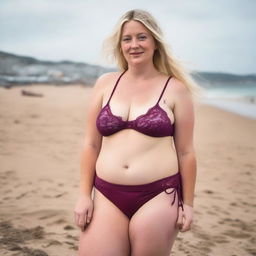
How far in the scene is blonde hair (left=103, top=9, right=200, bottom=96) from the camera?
8.25ft

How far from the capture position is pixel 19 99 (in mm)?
12898

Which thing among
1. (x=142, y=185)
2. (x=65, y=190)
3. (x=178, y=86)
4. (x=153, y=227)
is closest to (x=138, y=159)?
(x=142, y=185)

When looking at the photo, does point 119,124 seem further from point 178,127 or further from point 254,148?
point 254,148

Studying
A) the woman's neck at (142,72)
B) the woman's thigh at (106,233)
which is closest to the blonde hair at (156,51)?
the woman's neck at (142,72)

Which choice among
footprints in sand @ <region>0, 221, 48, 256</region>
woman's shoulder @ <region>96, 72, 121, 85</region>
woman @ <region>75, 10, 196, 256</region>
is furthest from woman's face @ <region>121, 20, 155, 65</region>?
footprints in sand @ <region>0, 221, 48, 256</region>

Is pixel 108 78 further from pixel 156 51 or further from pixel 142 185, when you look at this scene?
pixel 142 185

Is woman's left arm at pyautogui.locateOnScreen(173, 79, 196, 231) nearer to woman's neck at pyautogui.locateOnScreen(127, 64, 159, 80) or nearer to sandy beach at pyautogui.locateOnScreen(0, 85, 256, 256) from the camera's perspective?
woman's neck at pyautogui.locateOnScreen(127, 64, 159, 80)

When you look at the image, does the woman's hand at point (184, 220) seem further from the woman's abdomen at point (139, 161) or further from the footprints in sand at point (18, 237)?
the footprints in sand at point (18, 237)

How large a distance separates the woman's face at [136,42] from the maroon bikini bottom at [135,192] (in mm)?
827

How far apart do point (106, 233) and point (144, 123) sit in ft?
2.34

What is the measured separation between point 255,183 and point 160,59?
3851 millimetres

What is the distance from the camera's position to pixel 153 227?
2.26 metres

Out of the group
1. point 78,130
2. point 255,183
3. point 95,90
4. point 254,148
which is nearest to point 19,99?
point 78,130

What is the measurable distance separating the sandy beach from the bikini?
0.75 metres
